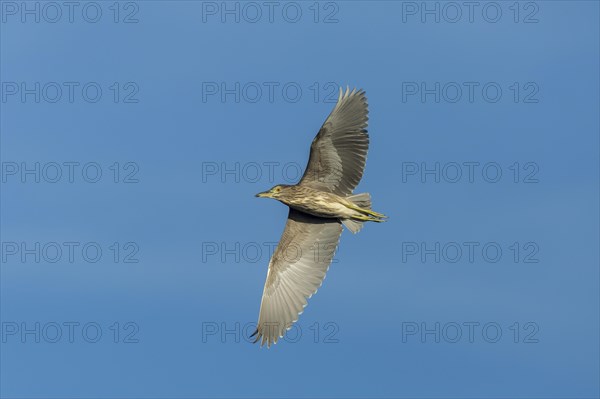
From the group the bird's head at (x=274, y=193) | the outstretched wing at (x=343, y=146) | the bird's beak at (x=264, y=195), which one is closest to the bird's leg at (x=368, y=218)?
the outstretched wing at (x=343, y=146)

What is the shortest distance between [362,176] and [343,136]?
0.88 metres

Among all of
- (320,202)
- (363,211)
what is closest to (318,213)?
(320,202)

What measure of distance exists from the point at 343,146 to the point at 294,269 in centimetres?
278

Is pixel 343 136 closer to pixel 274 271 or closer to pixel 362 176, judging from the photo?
pixel 362 176

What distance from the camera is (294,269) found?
1873 cm

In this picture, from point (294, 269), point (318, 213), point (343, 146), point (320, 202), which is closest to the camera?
point (343, 146)

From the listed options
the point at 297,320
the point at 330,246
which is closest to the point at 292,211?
the point at 330,246

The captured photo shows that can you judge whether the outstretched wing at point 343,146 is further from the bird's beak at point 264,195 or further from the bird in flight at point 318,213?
the bird's beak at point 264,195

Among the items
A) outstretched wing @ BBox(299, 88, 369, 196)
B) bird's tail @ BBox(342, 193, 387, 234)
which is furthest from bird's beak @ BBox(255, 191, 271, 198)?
bird's tail @ BBox(342, 193, 387, 234)

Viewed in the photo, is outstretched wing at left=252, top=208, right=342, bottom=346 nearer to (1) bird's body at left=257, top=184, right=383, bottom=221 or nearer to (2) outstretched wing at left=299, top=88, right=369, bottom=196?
(1) bird's body at left=257, top=184, right=383, bottom=221

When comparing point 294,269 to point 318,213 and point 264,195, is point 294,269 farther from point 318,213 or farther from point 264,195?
point 264,195

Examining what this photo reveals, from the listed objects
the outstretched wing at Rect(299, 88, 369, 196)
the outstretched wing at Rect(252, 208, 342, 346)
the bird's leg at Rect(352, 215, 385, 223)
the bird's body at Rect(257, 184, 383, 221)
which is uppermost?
the outstretched wing at Rect(299, 88, 369, 196)

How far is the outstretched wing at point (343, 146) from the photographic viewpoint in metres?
17.6

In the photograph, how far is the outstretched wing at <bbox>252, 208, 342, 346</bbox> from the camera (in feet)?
60.3
